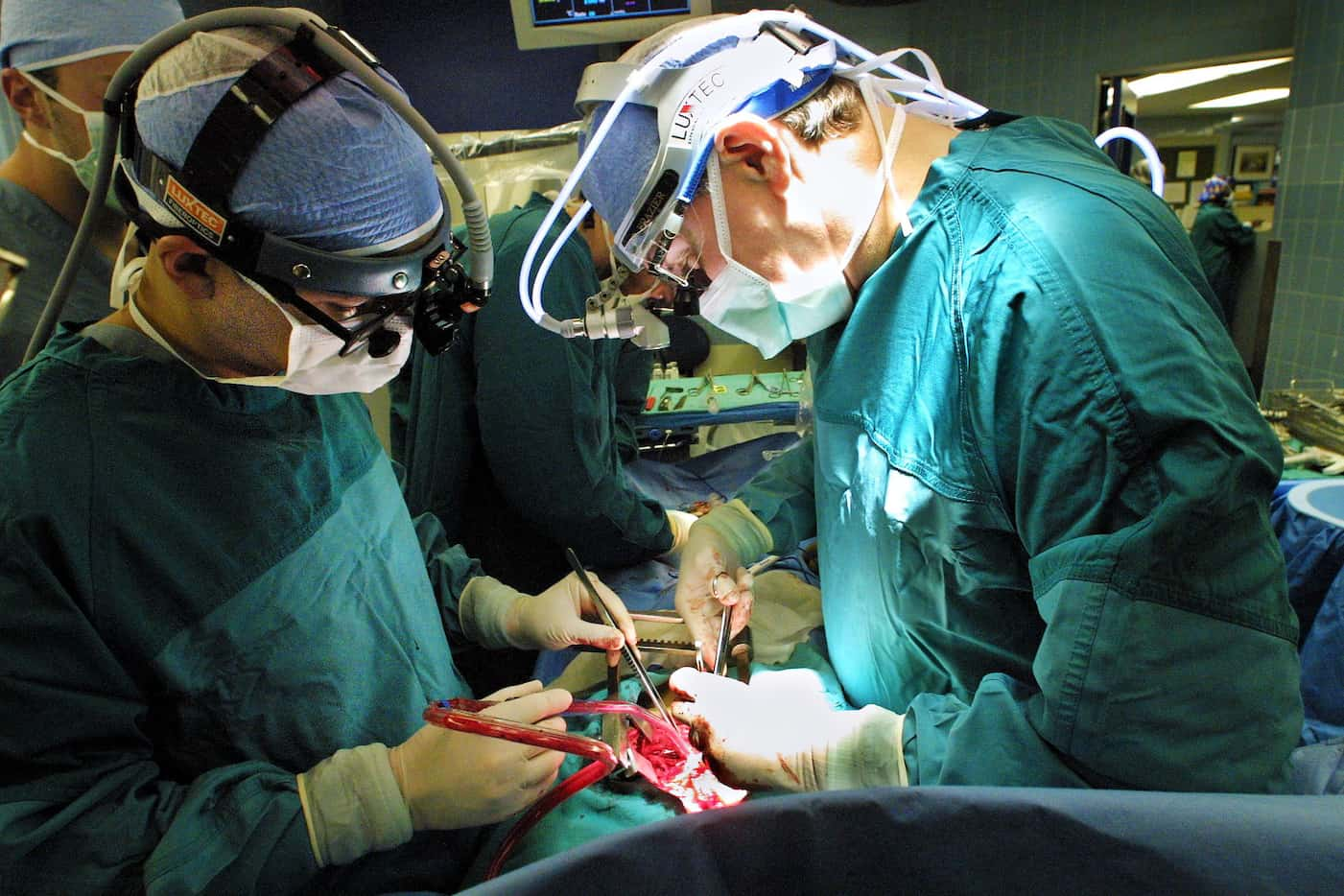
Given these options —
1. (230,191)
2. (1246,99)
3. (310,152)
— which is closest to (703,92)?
(310,152)

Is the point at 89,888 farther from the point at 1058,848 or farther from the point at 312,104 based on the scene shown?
the point at 1058,848

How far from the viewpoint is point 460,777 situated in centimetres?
121

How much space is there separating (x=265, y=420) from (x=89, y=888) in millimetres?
669

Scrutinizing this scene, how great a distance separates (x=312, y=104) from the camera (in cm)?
104

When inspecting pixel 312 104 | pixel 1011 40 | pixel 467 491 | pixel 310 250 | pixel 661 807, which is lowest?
pixel 661 807

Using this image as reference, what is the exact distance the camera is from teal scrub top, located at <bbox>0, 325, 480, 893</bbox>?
0.99m

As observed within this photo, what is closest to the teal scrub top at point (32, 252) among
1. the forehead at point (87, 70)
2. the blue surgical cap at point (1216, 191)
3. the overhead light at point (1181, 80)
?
the forehead at point (87, 70)

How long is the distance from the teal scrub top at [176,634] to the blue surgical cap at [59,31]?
1312mm

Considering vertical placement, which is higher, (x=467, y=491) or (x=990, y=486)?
(x=990, y=486)

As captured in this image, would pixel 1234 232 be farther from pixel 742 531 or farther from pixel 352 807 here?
pixel 352 807

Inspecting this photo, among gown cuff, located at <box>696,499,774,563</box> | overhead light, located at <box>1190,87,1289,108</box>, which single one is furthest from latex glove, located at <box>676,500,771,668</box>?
overhead light, located at <box>1190,87,1289,108</box>

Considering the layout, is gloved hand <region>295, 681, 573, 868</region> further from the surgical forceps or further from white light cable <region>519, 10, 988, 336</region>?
the surgical forceps

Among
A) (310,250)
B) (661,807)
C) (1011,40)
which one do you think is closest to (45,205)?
(310,250)

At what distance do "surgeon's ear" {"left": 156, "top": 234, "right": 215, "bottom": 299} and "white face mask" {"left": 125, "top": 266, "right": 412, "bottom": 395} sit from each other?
6 centimetres
